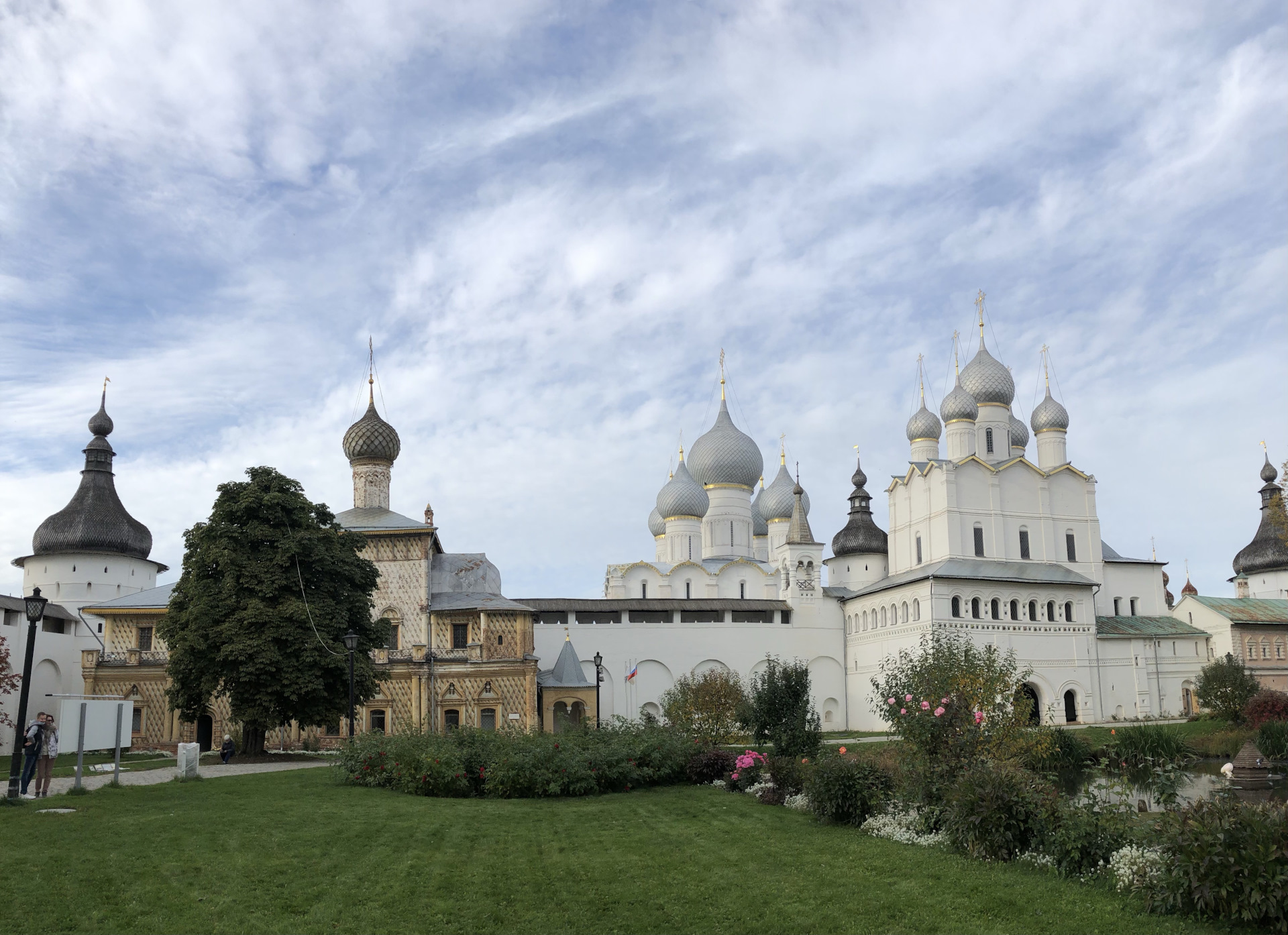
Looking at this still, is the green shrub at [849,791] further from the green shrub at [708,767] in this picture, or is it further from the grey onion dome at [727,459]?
the grey onion dome at [727,459]

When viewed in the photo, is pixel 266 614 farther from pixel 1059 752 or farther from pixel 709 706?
pixel 1059 752

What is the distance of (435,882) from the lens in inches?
406

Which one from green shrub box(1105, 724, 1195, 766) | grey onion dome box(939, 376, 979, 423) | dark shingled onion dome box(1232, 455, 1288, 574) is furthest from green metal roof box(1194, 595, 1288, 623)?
green shrub box(1105, 724, 1195, 766)

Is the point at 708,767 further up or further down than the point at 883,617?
further down

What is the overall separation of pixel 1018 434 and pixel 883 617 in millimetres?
13537

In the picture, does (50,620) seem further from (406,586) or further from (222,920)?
(222,920)

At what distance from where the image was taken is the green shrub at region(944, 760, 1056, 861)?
432 inches

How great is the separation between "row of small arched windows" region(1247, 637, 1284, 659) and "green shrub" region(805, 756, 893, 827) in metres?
38.2

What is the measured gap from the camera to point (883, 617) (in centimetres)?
4406

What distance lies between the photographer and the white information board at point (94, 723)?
15.5 m

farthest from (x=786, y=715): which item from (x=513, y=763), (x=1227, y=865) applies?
(x=1227, y=865)

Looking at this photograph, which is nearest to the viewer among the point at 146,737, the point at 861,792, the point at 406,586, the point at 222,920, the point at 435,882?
the point at 222,920

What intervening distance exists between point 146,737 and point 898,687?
27.7m

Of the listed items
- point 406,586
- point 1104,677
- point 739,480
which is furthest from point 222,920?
point 739,480
